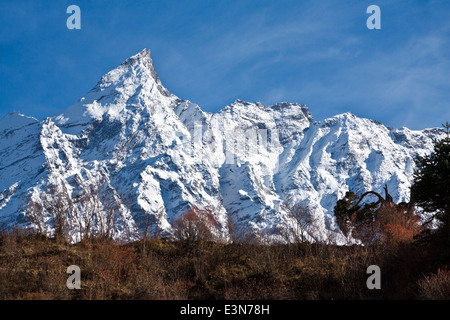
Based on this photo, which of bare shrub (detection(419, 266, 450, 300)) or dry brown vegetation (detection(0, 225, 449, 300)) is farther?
dry brown vegetation (detection(0, 225, 449, 300))

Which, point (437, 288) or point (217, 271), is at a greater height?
point (217, 271)

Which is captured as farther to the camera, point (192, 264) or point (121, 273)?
point (192, 264)

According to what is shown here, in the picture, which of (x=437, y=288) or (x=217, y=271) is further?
(x=217, y=271)

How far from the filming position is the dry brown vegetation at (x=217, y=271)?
19344 mm

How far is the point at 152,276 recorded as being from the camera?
21484mm

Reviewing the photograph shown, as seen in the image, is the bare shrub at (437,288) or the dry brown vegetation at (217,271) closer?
the bare shrub at (437,288)

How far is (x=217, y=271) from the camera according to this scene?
22.8m

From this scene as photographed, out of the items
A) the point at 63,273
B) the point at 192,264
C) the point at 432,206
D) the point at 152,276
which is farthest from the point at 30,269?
the point at 432,206

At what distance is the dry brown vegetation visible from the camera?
762 inches

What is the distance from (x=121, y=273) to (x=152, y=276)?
2.04 metres

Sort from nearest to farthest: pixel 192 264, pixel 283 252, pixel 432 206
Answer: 1. pixel 432 206
2. pixel 192 264
3. pixel 283 252

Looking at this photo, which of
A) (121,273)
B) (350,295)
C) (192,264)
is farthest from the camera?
(192,264)
